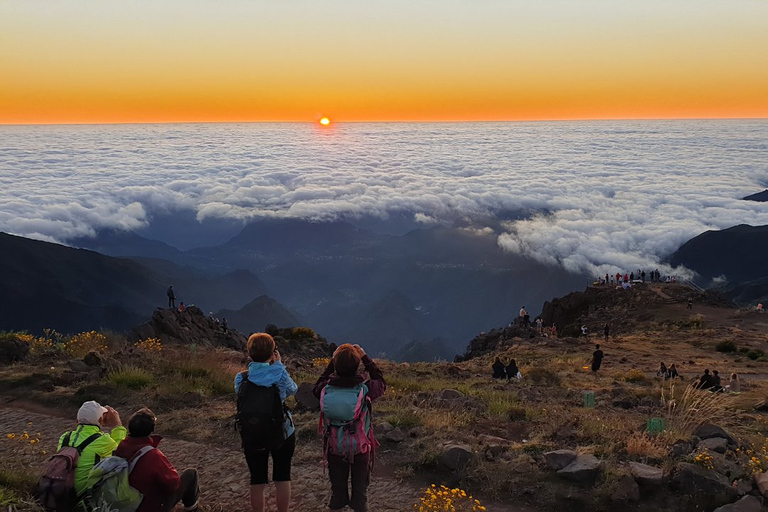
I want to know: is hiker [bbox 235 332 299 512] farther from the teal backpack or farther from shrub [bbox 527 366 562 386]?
shrub [bbox 527 366 562 386]

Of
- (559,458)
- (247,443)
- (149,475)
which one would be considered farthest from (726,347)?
(149,475)

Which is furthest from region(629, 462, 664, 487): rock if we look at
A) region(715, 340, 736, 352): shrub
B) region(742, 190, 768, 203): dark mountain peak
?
region(742, 190, 768, 203): dark mountain peak

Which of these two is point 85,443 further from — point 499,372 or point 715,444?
point 499,372

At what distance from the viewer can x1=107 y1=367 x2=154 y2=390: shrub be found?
9703mm

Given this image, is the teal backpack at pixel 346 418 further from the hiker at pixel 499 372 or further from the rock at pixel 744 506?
the hiker at pixel 499 372

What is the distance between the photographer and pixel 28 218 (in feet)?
429

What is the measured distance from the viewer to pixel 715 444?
6430 mm

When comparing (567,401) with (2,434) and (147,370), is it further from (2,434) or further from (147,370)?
(2,434)

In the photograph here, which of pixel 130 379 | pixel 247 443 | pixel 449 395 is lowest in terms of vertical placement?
pixel 449 395

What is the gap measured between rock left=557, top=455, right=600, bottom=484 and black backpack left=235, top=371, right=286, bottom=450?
10.7 feet

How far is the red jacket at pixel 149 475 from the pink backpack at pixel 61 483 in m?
0.35

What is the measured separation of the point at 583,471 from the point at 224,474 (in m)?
4.09

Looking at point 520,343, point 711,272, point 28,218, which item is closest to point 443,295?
point 711,272

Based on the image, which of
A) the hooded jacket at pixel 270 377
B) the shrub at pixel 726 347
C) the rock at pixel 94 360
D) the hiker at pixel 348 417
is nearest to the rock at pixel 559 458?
the hiker at pixel 348 417
